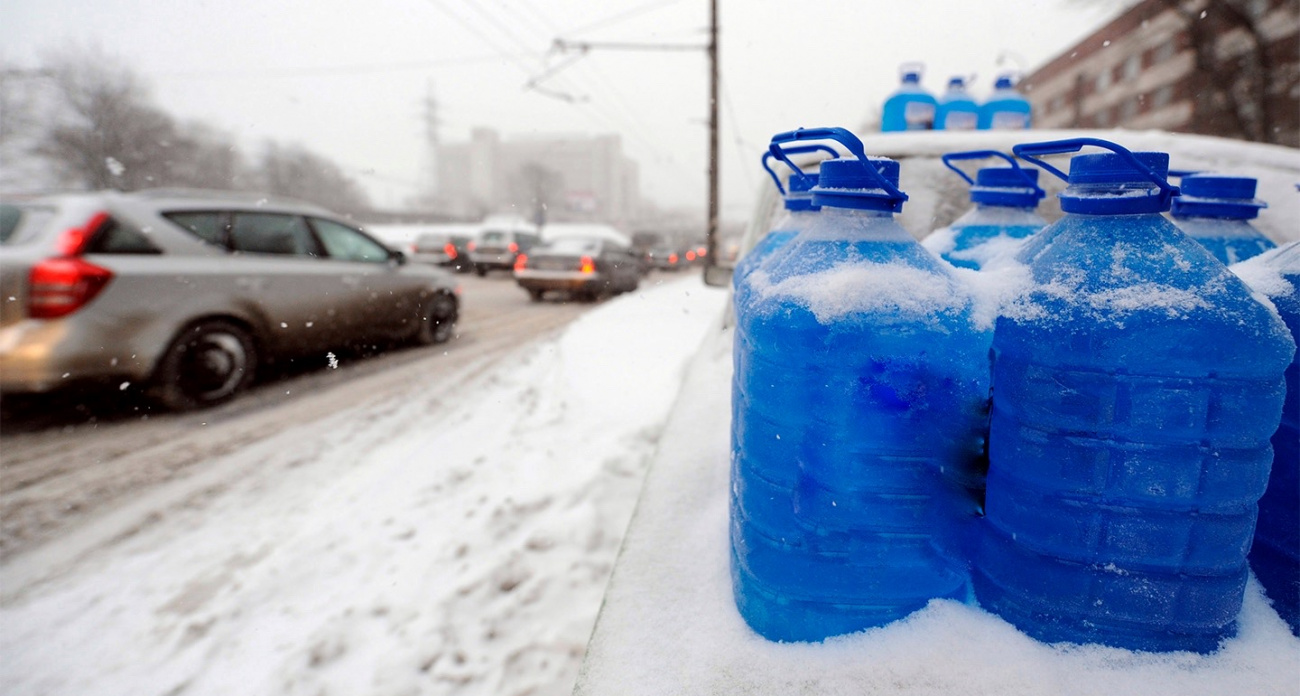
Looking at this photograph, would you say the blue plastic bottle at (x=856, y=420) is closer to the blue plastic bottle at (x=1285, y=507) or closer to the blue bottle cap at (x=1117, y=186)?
the blue bottle cap at (x=1117, y=186)

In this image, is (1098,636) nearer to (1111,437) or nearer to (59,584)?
(1111,437)

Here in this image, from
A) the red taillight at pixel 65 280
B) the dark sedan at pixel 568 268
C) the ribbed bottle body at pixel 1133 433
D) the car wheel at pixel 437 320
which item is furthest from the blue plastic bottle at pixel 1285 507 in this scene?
the dark sedan at pixel 568 268

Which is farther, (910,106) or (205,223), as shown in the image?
(205,223)

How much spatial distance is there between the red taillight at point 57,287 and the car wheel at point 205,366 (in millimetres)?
647

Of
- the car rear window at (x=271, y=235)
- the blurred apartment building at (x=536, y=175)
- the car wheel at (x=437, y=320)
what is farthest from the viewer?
the blurred apartment building at (x=536, y=175)

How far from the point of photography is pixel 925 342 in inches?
39.0

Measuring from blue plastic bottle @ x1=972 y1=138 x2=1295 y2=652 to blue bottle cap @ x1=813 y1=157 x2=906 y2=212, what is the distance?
0.26 m

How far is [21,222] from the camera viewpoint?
3.74 metres

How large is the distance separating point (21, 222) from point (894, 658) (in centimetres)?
521

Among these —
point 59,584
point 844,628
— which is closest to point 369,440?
point 59,584

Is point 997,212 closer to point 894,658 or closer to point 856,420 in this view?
point 856,420

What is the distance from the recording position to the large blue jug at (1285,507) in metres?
1.09

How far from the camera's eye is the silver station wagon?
3680 millimetres

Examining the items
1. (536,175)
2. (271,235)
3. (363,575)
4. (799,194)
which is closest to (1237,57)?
(536,175)
